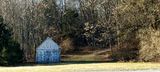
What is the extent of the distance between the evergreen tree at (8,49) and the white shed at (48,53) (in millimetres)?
3844

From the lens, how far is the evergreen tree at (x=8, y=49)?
65.2 m

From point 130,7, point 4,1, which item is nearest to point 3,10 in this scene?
point 4,1

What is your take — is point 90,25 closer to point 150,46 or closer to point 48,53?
point 48,53

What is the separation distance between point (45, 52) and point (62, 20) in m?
29.7

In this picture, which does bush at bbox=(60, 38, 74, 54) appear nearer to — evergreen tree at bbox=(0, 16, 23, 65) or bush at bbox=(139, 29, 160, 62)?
evergreen tree at bbox=(0, 16, 23, 65)

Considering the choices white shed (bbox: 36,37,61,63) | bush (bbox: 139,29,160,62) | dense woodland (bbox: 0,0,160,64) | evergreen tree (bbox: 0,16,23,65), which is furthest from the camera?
dense woodland (bbox: 0,0,160,64)

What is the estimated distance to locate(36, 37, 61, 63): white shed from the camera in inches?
2827

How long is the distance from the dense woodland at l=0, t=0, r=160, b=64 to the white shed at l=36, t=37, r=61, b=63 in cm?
463

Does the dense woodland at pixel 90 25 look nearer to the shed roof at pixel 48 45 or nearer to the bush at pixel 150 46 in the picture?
the bush at pixel 150 46

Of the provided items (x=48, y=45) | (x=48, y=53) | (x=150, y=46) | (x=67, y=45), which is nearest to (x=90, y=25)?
(x=67, y=45)

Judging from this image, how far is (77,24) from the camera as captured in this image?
330ft

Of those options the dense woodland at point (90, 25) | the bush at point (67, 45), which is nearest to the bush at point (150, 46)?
the dense woodland at point (90, 25)

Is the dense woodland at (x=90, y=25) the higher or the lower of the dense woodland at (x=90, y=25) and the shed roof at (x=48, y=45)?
the higher

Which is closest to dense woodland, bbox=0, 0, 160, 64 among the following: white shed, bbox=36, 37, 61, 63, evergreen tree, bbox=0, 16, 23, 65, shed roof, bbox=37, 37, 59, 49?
white shed, bbox=36, 37, 61, 63
